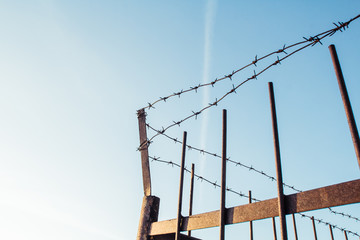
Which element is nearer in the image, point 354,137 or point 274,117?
point 354,137

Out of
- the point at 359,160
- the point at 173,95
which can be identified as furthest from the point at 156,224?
the point at 359,160

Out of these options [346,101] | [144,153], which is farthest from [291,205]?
[144,153]

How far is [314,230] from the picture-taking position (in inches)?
175

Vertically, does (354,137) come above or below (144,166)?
below

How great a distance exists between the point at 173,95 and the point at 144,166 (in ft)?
4.03

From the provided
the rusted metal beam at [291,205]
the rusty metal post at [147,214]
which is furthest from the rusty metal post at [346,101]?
the rusty metal post at [147,214]

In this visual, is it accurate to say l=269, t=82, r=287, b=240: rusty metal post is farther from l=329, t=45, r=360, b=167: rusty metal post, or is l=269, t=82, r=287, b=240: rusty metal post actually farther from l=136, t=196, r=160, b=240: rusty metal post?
l=136, t=196, r=160, b=240: rusty metal post

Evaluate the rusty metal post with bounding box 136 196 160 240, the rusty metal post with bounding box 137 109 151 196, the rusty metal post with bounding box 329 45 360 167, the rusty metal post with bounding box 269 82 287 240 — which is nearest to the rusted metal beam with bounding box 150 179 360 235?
the rusty metal post with bounding box 269 82 287 240

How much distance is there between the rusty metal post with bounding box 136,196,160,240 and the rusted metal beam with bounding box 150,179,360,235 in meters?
0.68

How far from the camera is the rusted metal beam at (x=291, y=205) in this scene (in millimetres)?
2074

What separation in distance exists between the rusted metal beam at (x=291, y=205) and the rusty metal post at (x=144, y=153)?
97 centimetres

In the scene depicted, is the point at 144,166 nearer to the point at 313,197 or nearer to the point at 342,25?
the point at 313,197

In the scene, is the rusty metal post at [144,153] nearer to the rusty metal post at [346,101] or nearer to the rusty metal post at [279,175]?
the rusty metal post at [279,175]

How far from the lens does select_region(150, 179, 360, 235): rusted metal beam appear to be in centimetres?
207
